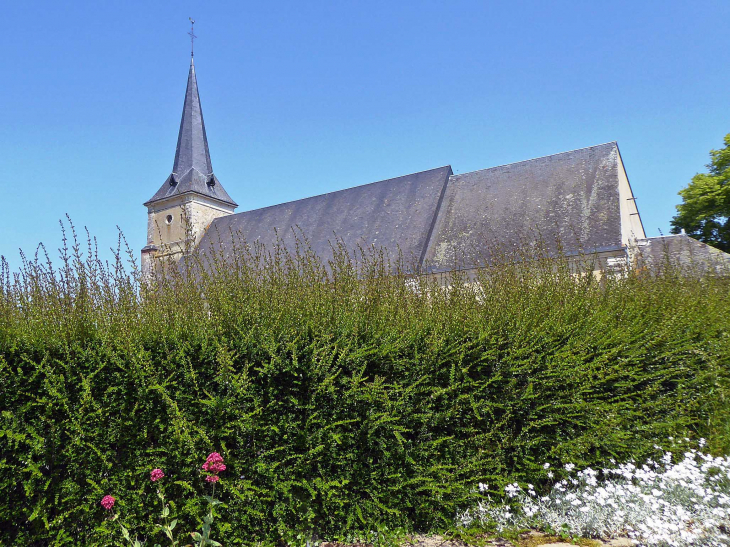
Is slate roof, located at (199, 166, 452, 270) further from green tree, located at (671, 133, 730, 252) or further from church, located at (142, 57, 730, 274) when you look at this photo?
green tree, located at (671, 133, 730, 252)

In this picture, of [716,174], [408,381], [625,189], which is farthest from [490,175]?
[408,381]

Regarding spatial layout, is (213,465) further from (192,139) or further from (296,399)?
(192,139)

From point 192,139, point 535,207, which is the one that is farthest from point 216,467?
point 192,139

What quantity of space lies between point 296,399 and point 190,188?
29265 millimetres

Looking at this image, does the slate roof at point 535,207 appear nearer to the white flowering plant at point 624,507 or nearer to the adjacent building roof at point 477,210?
the adjacent building roof at point 477,210

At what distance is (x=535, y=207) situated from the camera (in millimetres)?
17766

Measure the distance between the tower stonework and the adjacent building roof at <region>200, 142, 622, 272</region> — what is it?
853 centimetres

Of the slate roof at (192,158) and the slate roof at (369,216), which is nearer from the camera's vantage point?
the slate roof at (369,216)

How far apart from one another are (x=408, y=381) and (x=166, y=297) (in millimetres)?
1886

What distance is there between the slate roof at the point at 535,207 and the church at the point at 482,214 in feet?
0.12

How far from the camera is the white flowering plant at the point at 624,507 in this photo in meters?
3.26

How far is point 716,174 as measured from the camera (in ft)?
92.9

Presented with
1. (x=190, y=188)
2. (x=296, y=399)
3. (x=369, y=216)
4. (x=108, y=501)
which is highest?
(x=190, y=188)

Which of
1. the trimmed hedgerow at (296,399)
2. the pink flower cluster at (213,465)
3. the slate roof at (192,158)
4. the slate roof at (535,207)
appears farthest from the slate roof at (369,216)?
the pink flower cluster at (213,465)
